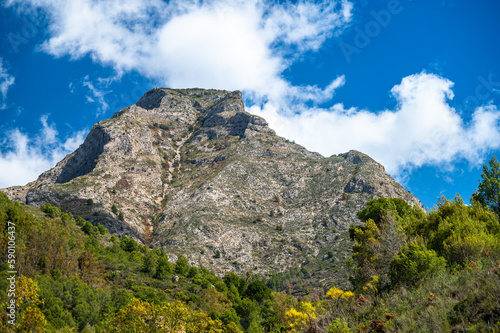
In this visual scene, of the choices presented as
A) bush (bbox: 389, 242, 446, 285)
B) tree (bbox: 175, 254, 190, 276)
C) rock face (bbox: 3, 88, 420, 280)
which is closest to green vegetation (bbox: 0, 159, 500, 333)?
bush (bbox: 389, 242, 446, 285)

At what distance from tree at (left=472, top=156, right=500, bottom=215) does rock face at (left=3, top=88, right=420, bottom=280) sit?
5337 cm

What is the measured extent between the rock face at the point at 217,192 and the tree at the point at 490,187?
5337 centimetres

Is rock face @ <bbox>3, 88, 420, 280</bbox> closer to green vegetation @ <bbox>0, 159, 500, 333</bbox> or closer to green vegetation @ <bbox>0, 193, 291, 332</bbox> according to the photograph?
green vegetation @ <bbox>0, 159, 500, 333</bbox>

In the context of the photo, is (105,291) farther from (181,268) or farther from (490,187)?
(490,187)

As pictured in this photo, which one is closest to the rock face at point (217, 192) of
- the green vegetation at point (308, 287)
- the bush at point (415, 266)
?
the green vegetation at point (308, 287)

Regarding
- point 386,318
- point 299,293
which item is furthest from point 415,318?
point 299,293

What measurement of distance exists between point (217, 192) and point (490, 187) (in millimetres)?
78169

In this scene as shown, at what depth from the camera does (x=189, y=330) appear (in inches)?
612

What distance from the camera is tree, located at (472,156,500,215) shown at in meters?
37.3

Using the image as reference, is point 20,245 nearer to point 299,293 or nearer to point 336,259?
point 299,293

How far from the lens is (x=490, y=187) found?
37781 millimetres

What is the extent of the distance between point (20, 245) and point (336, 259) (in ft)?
232

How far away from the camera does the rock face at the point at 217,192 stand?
87375 millimetres

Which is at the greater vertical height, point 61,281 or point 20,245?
point 20,245
